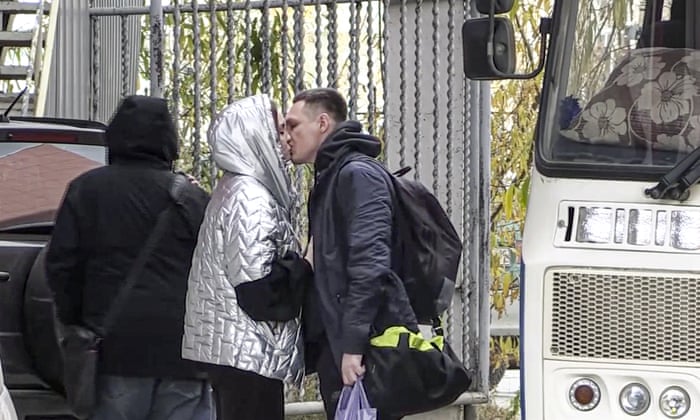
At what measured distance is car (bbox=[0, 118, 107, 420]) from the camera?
6.38m

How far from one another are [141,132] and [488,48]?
4.67 feet

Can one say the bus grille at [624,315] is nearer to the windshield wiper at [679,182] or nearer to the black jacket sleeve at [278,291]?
the windshield wiper at [679,182]

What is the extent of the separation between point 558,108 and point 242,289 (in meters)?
1.40

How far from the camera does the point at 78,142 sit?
276 inches

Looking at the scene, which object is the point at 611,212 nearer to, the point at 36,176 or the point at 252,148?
the point at 252,148

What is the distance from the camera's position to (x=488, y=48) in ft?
17.7

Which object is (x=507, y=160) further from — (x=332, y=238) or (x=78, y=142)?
(x=332, y=238)

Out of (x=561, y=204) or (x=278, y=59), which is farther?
(x=278, y=59)

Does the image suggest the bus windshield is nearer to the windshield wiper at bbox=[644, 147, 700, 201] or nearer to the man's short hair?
the windshield wiper at bbox=[644, 147, 700, 201]

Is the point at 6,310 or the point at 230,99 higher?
the point at 230,99

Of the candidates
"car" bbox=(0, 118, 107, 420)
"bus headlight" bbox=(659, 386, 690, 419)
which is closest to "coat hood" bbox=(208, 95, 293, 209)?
"car" bbox=(0, 118, 107, 420)

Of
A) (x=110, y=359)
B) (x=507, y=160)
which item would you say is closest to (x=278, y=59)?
(x=507, y=160)

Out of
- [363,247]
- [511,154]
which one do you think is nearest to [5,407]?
[363,247]

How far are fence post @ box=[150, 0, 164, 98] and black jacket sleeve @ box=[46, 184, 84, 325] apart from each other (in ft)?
6.24
